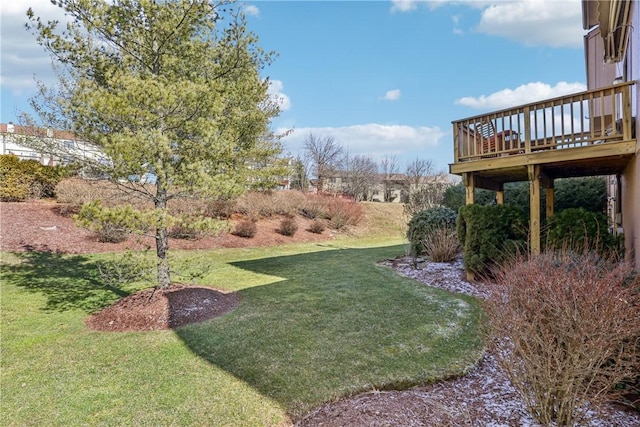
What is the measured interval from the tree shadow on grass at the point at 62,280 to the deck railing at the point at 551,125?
8310 mm

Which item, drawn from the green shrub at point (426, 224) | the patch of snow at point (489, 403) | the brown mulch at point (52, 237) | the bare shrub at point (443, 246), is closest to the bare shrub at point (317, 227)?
the brown mulch at point (52, 237)

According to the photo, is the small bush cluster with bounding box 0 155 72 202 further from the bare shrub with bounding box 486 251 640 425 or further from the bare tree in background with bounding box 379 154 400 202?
the bare tree in background with bounding box 379 154 400 202

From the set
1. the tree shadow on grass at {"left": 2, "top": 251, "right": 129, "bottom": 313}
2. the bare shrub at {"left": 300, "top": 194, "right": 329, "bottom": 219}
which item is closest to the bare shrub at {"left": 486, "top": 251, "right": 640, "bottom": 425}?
the tree shadow on grass at {"left": 2, "top": 251, "right": 129, "bottom": 313}

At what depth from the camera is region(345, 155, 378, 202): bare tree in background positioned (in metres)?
31.5

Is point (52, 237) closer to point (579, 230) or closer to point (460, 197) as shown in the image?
point (579, 230)

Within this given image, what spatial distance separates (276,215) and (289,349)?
1400 centimetres

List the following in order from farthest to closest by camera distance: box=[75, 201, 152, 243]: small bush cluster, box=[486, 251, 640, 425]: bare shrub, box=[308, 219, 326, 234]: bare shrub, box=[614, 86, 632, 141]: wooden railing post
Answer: box=[308, 219, 326, 234]: bare shrub
box=[614, 86, 632, 141]: wooden railing post
box=[75, 201, 152, 243]: small bush cluster
box=[486, 251, 640, 425]: bare shrub

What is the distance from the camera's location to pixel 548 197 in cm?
872

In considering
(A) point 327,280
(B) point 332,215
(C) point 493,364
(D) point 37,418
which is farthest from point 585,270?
(B) point 332,215

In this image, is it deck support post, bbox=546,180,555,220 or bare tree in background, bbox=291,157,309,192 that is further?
bare tree in background, bbox=291,157,309,192

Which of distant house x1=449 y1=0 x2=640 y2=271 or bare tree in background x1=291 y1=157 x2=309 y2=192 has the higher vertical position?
bare tree in background x1=291 y1=157 x2=309 y2=192

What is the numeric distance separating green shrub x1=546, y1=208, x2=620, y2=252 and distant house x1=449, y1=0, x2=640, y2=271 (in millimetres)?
270

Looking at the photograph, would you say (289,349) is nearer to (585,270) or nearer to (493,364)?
(493,364)

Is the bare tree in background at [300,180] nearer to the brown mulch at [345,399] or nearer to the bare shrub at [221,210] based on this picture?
the bare shrub at [221,210]
